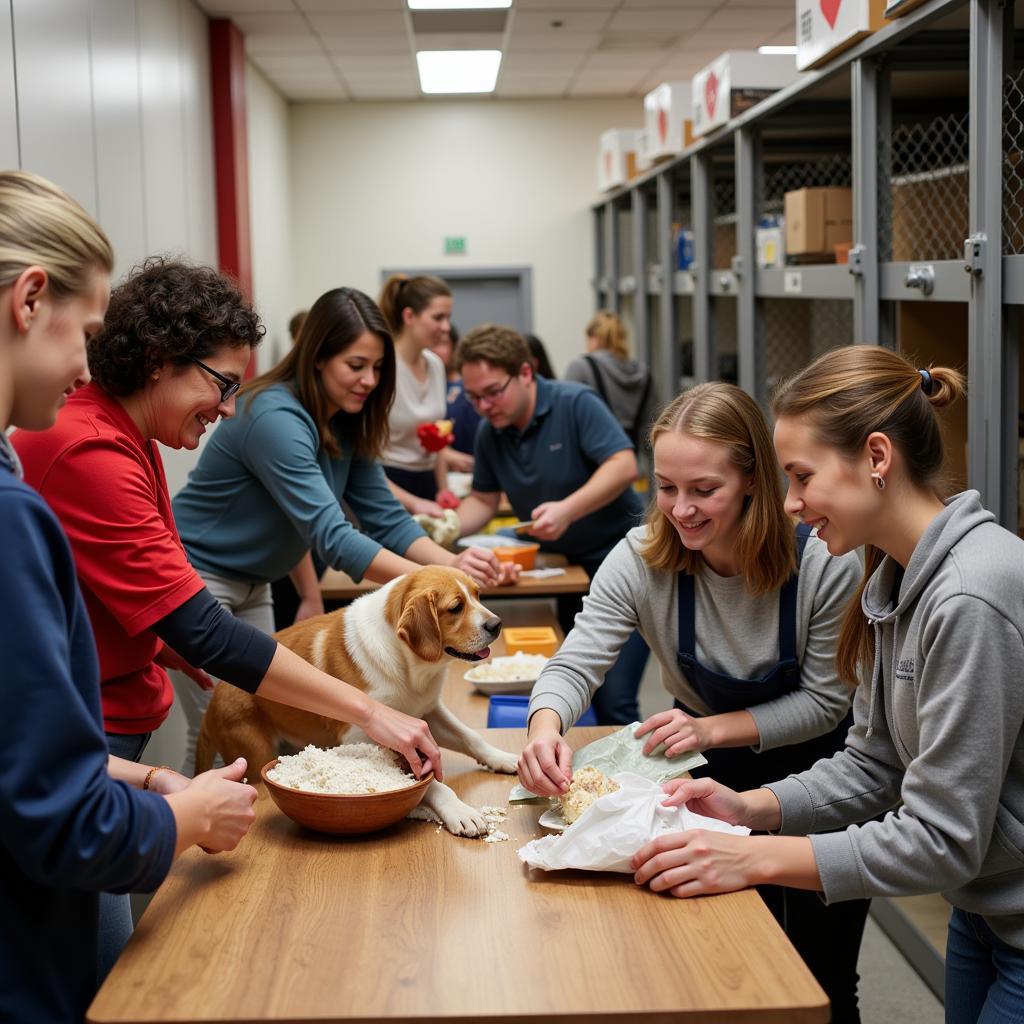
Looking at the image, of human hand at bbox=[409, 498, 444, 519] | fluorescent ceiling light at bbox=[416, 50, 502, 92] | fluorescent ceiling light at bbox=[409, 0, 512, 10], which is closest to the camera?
human hand at bbox=[409, 498, 444, 519]

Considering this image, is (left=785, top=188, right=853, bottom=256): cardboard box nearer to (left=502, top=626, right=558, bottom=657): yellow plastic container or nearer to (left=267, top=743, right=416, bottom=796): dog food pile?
(left=502, top=626, right=558, bottom=657): yellow plastic container

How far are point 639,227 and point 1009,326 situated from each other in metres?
5.30

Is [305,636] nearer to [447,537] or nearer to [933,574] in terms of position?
[933,574]

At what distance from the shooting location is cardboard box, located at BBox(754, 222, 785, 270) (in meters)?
4.31

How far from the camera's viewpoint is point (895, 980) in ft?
10.6

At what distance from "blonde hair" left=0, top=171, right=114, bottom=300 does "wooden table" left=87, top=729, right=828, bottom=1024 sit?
2.66ft

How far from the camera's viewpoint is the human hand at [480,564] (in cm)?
304

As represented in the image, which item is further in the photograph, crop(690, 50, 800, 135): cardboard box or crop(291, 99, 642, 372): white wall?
crop(291, 99, 642, 372): white wall

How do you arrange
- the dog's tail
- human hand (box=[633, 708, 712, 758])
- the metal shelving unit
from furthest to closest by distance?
the metal shelving unit, the dog's tail, human hand (box=[633, 708, 712, 758])

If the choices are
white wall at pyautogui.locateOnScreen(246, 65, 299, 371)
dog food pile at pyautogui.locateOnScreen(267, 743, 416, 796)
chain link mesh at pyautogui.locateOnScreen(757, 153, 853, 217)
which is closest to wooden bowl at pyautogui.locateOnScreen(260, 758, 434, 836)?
dog food pile at pyautogui.locateOnScreen(267, 743, 416, 796)

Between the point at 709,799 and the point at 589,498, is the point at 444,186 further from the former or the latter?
the point at 709,799

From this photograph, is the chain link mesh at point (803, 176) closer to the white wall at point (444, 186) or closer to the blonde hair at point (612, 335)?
the blonde hair at point (612, 335)

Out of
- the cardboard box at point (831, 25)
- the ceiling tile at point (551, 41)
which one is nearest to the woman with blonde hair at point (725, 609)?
the cardboard box at point (831, 25)

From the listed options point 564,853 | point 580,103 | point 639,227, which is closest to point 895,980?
point 564,853
